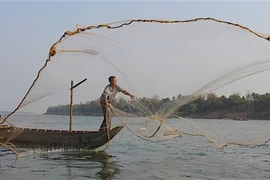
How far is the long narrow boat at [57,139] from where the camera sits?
15.0m

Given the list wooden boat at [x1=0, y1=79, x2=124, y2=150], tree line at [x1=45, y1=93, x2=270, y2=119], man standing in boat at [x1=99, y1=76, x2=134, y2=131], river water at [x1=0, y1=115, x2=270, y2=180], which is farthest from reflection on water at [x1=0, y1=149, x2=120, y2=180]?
tree line at [x1=45, y1=93, x2=270, y2=119]

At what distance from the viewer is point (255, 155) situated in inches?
672

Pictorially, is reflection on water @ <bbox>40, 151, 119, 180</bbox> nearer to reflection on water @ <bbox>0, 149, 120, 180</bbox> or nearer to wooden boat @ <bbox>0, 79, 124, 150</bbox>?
reflection on water @ <bbox>0, 149, 120, 180</bbox>

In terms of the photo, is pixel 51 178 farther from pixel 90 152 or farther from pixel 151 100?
pixel 90 152

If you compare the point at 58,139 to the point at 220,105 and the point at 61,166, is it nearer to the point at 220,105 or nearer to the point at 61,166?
the point at 61,166

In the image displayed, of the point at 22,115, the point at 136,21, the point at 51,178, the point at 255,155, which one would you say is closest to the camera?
the point at 136,21

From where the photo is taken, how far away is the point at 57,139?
15305 millimetres

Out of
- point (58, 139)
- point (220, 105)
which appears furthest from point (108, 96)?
point (220, 105)

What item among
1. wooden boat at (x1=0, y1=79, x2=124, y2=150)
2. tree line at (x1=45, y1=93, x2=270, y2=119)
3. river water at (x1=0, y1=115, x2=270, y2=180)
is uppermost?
tree line at (x1=45, y1=93, x2=270, y2=119)

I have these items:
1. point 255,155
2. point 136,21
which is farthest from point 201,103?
point 255,155

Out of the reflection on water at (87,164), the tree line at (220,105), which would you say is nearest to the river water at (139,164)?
the reflection on water at (87,164)

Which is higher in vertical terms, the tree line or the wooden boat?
the tree line

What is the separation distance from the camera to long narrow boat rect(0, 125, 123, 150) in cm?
1501

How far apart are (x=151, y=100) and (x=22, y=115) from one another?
393 cm
